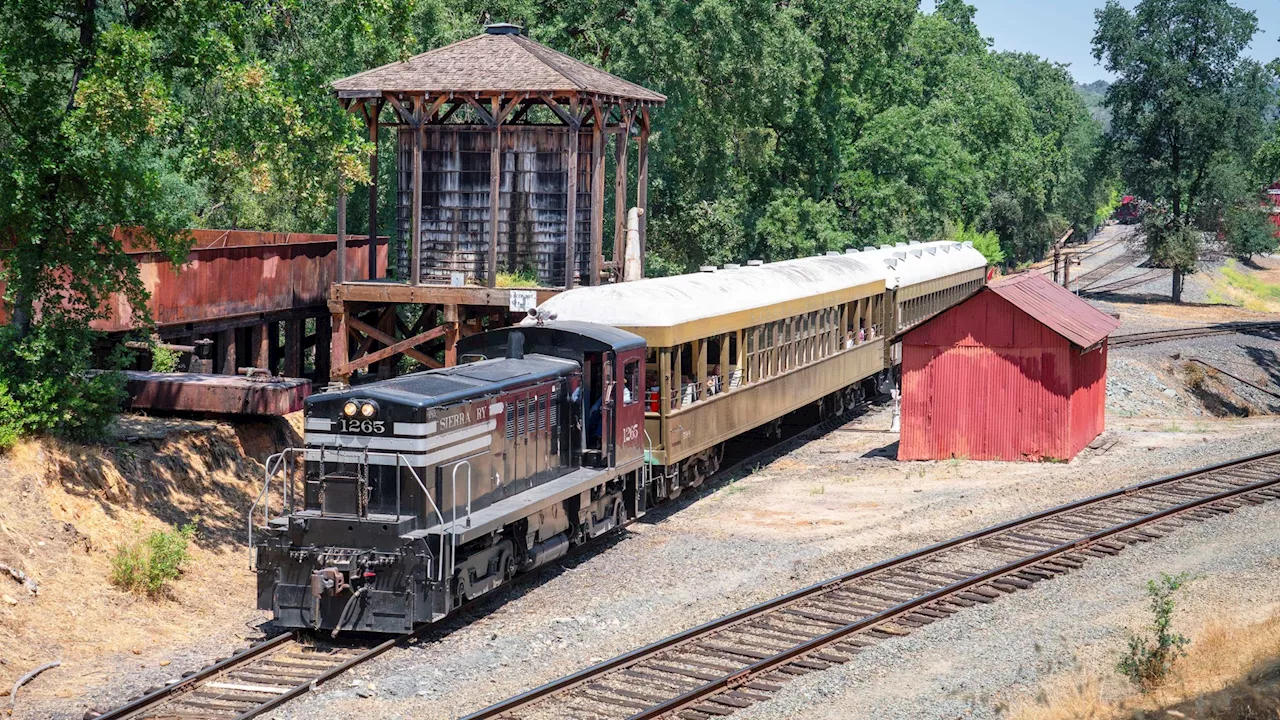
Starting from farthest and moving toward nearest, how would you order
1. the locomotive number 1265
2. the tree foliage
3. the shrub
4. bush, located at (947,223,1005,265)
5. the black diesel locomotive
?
bush, located at (947,223,1005,265) < the shrub < the tree foliage < the locomotive number 1265 < the black diesel locomotive

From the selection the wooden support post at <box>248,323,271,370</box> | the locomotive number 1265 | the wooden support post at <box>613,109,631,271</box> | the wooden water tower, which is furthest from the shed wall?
the locomotive number 1265

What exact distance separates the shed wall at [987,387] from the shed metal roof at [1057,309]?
249 millimetres

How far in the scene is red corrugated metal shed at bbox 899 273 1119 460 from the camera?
26.3 metres

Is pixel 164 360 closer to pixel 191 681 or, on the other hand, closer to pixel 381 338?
pixel 381 338

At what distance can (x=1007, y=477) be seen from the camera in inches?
984

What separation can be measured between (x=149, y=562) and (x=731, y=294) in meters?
11.4

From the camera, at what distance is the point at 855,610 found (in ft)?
52.0

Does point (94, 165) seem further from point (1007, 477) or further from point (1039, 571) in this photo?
point (1007, 477)

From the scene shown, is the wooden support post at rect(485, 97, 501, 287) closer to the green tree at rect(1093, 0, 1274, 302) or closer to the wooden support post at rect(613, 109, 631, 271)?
the wooden support post at rect(613, 109, 631, 271)

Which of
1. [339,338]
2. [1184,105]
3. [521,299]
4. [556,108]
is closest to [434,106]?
[556,108]

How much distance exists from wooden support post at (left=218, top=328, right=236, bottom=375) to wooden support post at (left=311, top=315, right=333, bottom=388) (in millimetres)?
4749

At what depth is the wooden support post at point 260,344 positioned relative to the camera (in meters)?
26.0

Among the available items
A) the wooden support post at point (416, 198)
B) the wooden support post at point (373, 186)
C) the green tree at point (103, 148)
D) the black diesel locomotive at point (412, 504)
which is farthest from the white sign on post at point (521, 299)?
the black diesel locomotive at point (412, 504)

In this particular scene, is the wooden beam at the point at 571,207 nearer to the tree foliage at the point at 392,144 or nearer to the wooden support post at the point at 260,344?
the tree foliage at the point at 392,144
